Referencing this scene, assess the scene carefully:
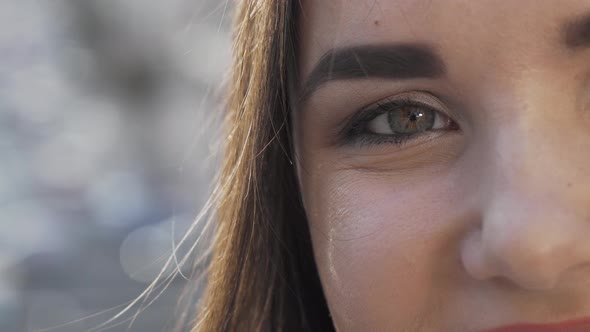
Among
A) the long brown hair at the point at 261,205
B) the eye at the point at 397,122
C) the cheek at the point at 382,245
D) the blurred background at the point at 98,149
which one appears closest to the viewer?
the cheek at the point at 382,245

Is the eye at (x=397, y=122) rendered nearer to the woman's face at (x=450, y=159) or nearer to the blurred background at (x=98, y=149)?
the woman's face at (x=450, y=159)

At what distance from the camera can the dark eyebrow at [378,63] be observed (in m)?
1.41

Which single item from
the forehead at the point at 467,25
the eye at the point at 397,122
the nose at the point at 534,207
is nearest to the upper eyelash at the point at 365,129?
the eye at the point at 397,122

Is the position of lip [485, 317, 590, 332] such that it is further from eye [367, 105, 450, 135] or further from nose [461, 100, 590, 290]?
eye [367, 105, 450, 135]

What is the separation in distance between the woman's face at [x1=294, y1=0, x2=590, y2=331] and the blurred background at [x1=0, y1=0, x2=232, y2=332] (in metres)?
0.54

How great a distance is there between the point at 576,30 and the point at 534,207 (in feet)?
0.87

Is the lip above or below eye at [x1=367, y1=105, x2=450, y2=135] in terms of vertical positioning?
below

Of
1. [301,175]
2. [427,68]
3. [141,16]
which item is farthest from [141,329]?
[141,16]

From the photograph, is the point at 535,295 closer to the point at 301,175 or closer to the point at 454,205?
the point at 454,205

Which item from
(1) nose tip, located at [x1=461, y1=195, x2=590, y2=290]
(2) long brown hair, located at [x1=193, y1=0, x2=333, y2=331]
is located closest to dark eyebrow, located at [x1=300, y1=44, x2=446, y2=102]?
(2) long brown hair, located at [x1=193, y1=0, x2=333, y2=331]

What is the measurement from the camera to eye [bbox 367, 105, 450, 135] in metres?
1.53

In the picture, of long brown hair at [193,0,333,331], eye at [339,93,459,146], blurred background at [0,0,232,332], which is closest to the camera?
eye at [339,93,459,146]

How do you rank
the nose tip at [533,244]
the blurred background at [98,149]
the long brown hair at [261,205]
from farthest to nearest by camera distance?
1. the blurred background at [98,149]
2. the long brown hair at [261,205]
3. the nose tip at [533,244]

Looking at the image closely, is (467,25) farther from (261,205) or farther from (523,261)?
(261,205)
